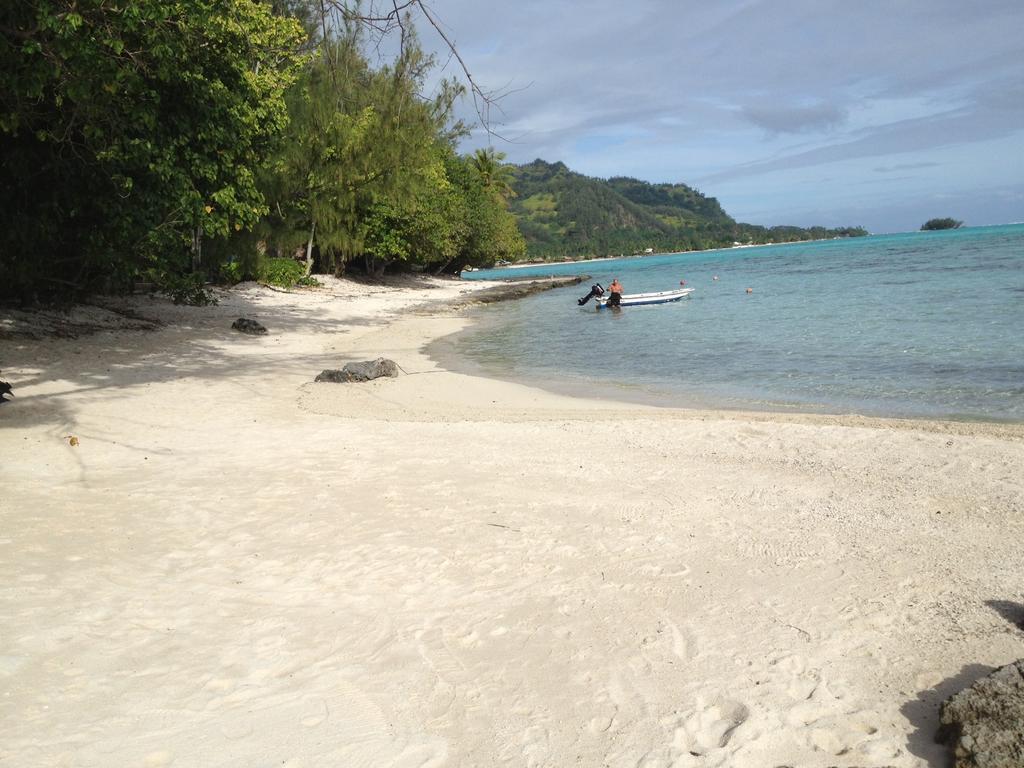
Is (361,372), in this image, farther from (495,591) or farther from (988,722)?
(988,722)

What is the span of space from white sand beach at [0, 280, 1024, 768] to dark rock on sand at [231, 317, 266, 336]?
9440 mm

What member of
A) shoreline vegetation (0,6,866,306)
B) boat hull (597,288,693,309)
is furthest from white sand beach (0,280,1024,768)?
boat hull (597,288,693,309)

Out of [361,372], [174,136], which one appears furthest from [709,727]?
[174,136]

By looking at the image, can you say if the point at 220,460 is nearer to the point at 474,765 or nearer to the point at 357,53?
the point at 357,53

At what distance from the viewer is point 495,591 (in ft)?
13.5

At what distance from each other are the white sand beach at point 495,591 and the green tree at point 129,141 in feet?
12.6

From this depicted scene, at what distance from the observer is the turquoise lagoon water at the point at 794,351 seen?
10984 mm

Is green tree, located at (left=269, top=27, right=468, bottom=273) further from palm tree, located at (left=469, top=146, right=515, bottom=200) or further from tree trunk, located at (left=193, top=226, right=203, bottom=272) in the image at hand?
palm tree, located at (left=469, top=146, right=515, bottom=200)

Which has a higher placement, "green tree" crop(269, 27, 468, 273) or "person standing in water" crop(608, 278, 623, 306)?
"green tree" crop(269, 27, 468, 273)

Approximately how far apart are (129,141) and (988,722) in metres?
11.3

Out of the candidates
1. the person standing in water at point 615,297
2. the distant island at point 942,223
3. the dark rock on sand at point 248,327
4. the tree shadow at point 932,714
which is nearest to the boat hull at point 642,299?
the person standing in water at point 615,297

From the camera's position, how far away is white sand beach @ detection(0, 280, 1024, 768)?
9.45ft

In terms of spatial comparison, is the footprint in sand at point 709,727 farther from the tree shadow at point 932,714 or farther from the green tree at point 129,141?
the green tree at point 129,141

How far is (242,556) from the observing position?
179 inches
